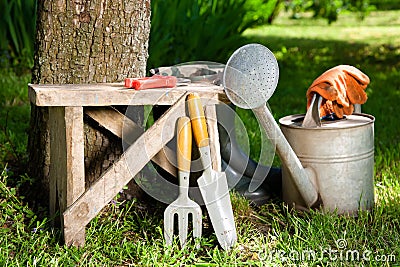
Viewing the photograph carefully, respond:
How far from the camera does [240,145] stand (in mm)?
2918

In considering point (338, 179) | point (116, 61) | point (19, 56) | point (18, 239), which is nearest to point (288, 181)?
point (338, 179)

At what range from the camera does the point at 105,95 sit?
7.10ft

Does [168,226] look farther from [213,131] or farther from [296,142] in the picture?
[296,142]

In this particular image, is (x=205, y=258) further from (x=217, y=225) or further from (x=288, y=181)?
(x=288, y=181)

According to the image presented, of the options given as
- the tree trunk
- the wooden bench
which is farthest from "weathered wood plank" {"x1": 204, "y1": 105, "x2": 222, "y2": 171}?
the tree trunk

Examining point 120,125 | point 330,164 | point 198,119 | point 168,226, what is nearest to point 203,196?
point 168,226

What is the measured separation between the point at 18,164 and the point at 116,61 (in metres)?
0.71

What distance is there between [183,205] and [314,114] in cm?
62

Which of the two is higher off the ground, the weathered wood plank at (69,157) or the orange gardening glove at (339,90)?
the orange gardening glove at (339,90)

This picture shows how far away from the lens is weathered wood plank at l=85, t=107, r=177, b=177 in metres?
2.30

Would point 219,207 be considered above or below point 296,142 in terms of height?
below

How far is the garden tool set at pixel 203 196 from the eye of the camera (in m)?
2.22

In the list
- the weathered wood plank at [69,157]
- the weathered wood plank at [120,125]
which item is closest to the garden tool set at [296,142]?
the weathered wood plank at [120,125]

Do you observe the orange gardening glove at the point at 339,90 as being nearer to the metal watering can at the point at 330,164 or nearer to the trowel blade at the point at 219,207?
Result: the metal watering can at the point at 330,164
